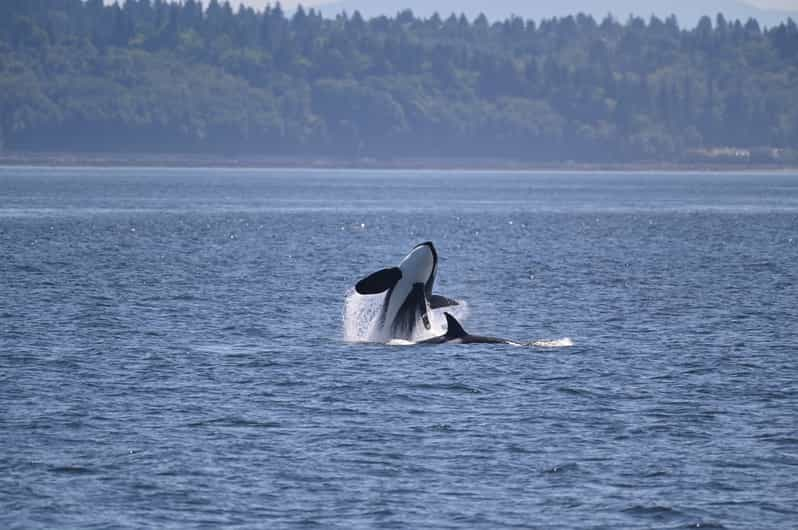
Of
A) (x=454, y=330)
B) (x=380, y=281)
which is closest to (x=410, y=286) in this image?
(x=380, y=281)

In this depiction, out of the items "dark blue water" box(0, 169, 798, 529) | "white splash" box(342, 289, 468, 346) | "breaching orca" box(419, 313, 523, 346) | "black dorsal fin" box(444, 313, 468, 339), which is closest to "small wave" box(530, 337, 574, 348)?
"dark blue water" box(0, 169, 798, 529)

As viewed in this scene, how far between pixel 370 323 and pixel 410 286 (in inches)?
214

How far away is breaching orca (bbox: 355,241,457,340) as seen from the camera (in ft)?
128

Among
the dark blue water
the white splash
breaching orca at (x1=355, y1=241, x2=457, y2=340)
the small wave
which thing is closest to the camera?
the dark blue water

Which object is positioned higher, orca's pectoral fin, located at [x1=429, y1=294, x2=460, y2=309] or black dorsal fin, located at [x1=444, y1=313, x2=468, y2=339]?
orca's pectoral fin, located at [x1=429, y1=294, x2=460, y2=309]

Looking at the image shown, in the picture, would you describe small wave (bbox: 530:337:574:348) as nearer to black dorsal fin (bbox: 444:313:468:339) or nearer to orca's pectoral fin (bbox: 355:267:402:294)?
black dorsal fin (bbox: 444:313:468:339)

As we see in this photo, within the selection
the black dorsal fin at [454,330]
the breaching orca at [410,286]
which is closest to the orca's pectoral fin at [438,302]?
the breaching orca at [410,286]

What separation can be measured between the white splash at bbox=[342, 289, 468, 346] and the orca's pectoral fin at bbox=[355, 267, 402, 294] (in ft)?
8.43

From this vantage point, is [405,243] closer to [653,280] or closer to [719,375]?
[653,280]

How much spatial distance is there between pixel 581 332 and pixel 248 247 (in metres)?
47.5

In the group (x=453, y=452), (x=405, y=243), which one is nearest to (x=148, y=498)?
(x=453, y=452)

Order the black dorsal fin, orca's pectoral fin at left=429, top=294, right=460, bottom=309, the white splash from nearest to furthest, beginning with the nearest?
orca's pectoral fin at left=429, top=294, right=460, bottom=309 < the black dorsal fin < the white splash

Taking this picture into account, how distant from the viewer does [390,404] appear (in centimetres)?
3334

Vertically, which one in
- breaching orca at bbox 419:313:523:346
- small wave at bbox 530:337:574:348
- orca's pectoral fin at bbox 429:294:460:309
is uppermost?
orca's pectoral fin at bbox 429:294:460:309
